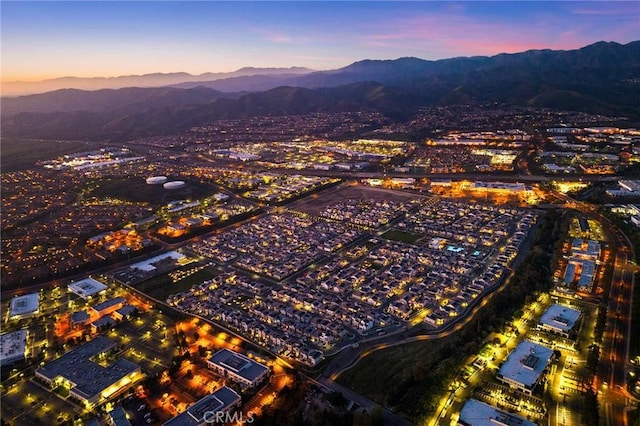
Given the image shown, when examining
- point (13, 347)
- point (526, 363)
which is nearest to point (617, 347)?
point (526, 363)

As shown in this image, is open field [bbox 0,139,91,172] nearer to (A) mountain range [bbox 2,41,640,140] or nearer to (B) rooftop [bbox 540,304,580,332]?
(A) mountain range [bbox 2,41,640,140]

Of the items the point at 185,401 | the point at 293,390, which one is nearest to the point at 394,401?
the point at 293,390

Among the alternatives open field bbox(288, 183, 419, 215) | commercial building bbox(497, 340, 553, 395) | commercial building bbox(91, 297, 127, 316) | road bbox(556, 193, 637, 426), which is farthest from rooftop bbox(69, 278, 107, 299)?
road bbox(556, 193, 637, 426)

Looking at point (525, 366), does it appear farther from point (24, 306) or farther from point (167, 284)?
point (24, 306)

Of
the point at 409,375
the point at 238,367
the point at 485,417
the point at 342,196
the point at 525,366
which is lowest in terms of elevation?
the point at 238,367

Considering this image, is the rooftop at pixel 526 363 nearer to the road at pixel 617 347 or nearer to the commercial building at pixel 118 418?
the road at pixel 617 347

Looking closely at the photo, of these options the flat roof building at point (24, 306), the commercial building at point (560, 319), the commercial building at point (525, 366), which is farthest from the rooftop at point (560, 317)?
the flat roof building at point (24, 306)
